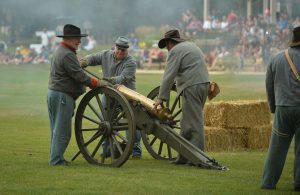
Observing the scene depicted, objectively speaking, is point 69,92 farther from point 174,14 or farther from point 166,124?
point 174,14

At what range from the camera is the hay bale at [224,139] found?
1247 centimetres

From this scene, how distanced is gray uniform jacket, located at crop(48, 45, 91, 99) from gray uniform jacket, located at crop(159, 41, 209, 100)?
38.2 inches

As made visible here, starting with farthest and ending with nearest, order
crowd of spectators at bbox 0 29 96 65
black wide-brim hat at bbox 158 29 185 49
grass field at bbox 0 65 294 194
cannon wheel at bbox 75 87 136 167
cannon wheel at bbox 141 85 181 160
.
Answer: crowd of spectators at bbox 0 29 96 65, cannon wheel at bbox 141 85 181 160, black wide-brim hat at bbox 158 29 185 49, cannon wheel at bbox 75 87 136 167, grass field at bbox 0 65 294 194

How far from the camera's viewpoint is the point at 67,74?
10.5 meters

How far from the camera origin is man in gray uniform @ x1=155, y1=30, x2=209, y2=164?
1070 centimetres

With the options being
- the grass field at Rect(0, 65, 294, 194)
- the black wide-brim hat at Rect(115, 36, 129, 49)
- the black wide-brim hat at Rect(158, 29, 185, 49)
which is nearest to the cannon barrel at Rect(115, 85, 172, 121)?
the grass field at Rect(0, 65, 294, 194)

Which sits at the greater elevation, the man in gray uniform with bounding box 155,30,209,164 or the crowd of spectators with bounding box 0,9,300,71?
the man in gray uniform with bounding box 155,30,209,164

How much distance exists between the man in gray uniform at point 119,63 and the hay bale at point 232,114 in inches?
56.4

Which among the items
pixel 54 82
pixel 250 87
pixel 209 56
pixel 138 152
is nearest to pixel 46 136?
pixel 138 152

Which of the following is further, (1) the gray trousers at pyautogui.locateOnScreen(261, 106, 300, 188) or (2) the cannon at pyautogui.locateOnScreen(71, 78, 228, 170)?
(2) the cannon at pyautogui.locateOnScreen(71, 78, 228, 170)

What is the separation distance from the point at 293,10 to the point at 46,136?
1393 centimetres

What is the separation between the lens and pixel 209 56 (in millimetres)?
34312

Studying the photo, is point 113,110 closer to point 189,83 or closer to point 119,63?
point 189,83

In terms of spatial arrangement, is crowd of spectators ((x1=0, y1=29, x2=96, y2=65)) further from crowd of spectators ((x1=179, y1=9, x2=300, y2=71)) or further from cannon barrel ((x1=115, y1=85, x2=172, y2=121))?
cannon barrel ((x1=115, y1=85, x2=172, y2=121))
